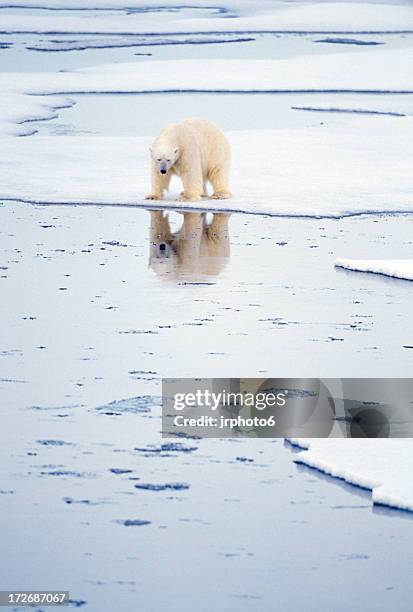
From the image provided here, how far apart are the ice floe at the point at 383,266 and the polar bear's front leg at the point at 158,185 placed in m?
2.11

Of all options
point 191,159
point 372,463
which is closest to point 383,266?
point 191,159

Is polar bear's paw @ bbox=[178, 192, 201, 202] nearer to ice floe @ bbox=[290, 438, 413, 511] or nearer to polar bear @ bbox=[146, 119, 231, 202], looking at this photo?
polar bear @ bbox=[146, 119, 231, 202]

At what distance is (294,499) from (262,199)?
5280mm

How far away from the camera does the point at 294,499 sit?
11.2 feet

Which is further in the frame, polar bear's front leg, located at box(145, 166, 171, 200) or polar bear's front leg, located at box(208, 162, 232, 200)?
polar bear's front leg, located at box(208, 162, 232, 200)

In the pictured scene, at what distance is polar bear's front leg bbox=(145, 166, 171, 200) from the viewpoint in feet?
27.3

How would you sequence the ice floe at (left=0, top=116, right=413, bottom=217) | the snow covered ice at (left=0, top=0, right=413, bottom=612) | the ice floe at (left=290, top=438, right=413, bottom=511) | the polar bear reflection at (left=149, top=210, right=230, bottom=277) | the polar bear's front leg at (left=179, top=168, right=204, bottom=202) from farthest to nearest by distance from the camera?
1. the ice floe at (left=0, top=116, right=413, bottom=217)
2. the polar bear's front leg at (left=179, top=168, right=204, bottom=202)
3. the polar bear reflection at (left=149, top=210, right=230, bottom=277)
4. the ice floe at (left=290, top=438, right=413, bottom=511)
5. the snow covered ice at (left=0, top=0, right=413, bottom=612)

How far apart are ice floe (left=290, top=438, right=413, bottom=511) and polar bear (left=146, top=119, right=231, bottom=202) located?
4.44 meters

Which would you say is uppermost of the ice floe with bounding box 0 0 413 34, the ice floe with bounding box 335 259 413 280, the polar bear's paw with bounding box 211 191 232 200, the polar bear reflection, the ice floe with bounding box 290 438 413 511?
the ice floe with bounding box 0 0 413 34

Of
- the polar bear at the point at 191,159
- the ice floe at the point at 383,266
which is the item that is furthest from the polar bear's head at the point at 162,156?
the ice floe at the point at 383,266

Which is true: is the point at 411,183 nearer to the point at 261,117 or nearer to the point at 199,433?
the point at 261,117

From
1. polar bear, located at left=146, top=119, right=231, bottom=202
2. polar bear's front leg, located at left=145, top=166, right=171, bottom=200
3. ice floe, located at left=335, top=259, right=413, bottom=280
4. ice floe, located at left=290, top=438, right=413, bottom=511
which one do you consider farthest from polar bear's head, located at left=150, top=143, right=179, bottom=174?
ice floe, located at left=290, top=438, right=413, bottom=511

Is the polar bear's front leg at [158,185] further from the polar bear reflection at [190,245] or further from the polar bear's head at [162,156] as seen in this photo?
the polar bear reflection at [190,245]

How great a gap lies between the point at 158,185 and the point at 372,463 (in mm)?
4890
